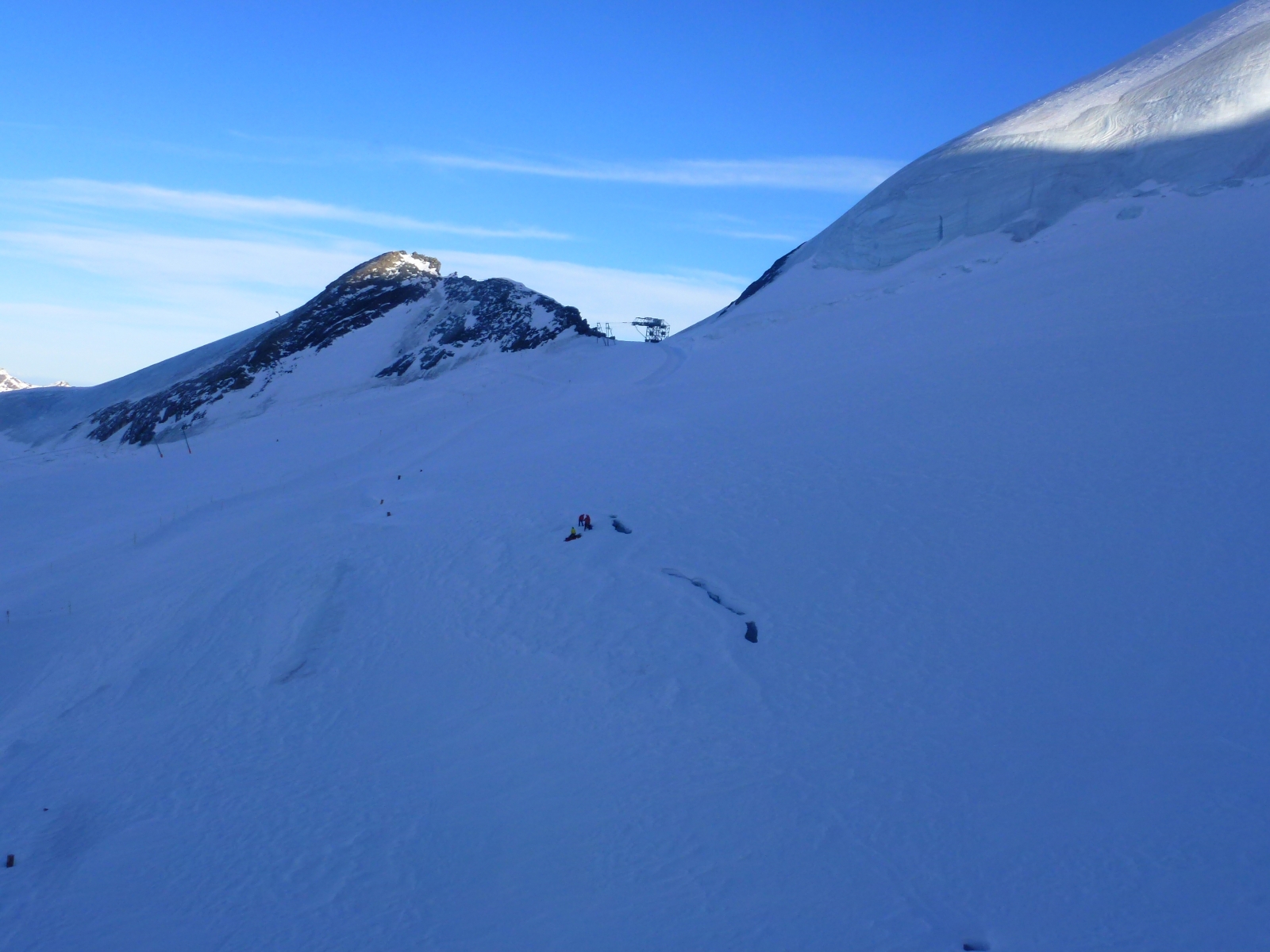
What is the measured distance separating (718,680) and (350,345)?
32.6m

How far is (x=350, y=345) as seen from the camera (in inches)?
1527

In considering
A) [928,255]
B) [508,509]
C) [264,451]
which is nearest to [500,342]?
[264,451]

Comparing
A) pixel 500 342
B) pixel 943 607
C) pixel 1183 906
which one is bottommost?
pixel 1183 906

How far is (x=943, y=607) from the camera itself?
37.4ft

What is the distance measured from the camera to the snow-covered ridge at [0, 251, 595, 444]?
117 feet

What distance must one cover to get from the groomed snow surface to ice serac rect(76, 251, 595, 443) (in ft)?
50.0

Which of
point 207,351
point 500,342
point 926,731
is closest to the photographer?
point 926,731

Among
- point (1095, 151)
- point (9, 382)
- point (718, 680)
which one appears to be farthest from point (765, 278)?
point (9, 382)

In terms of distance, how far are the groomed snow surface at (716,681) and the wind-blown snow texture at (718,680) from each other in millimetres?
48

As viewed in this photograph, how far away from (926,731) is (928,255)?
25662mm

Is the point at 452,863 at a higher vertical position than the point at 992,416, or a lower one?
lower

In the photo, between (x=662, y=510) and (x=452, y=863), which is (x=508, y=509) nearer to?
(x=662, y=510)

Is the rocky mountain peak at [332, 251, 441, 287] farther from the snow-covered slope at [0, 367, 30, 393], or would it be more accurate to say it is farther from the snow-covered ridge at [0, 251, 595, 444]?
the snow-covered slope at [0, 367, 30, 393]

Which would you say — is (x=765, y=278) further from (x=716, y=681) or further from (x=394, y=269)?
(x=716, y=681)
